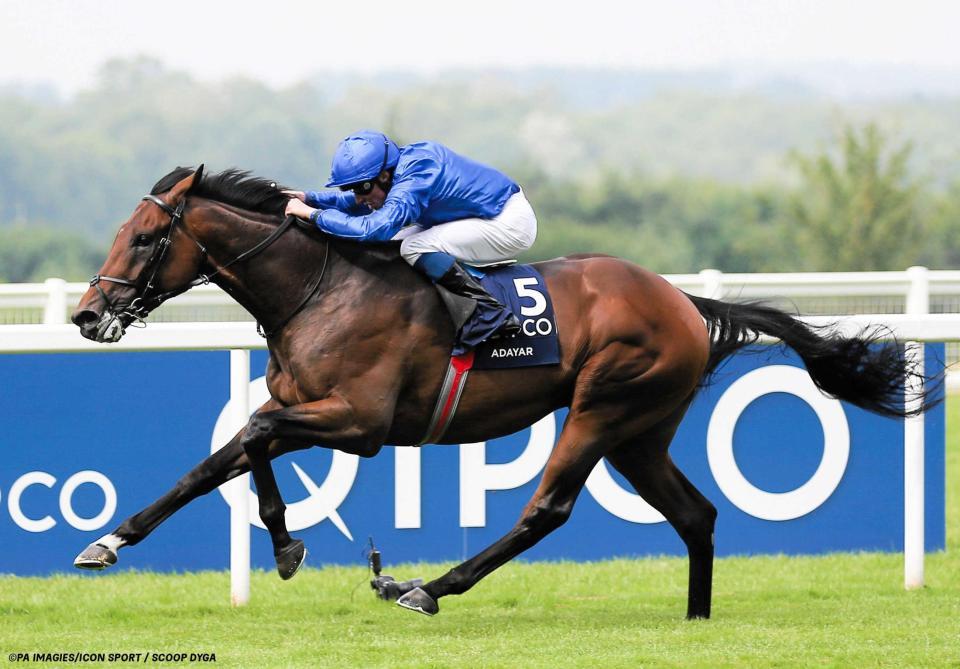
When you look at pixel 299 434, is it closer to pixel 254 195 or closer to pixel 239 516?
pixel 254 195

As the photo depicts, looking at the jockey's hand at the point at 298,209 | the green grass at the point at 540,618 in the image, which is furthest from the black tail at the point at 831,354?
the jockey's hand at the point at 298,209

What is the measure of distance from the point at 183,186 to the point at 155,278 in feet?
1.08

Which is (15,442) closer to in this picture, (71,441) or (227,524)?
(71,441)

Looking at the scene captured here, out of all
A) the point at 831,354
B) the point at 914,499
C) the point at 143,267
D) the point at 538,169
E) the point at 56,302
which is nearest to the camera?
the point at 143,267

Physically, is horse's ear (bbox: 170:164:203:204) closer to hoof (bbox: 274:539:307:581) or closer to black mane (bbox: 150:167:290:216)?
black mane (bbox: 150:167:290:216)

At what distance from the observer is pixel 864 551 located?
21.7 feet

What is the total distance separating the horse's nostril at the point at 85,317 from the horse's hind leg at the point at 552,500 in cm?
143

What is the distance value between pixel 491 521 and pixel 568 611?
0.82 meters

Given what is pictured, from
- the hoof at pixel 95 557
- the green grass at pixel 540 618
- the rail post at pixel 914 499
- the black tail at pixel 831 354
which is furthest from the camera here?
the rail post at pixel 914 499

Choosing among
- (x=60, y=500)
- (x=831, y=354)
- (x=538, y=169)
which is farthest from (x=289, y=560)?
(x=538, y=169)

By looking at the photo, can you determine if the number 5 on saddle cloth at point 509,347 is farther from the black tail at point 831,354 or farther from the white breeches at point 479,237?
the black tail at point 831,354

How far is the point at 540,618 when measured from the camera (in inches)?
220

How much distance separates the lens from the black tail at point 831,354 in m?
5.79

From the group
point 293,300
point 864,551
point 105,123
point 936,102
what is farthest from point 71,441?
point 936,102
